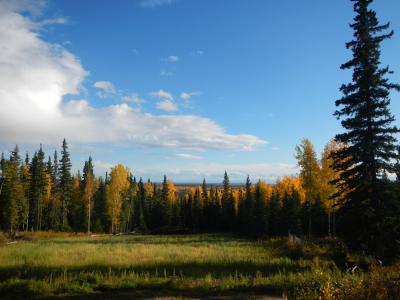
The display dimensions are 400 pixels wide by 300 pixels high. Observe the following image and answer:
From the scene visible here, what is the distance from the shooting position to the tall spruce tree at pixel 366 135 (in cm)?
1977

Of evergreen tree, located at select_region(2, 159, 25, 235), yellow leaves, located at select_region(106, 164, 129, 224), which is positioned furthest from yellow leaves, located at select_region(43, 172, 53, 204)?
yellow leaves, located at select_region(106, 164, 129, 224)

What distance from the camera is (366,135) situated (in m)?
20.3

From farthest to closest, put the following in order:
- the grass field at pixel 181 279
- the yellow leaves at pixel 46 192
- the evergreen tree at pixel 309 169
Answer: the yellow leaves at pixel 46 192, the evergreen tree at pixel 309 169, the grass field at pixel 181 279

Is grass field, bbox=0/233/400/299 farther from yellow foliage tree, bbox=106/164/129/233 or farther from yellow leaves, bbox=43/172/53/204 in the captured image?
yellow leaves, bbox=43/172/53/204

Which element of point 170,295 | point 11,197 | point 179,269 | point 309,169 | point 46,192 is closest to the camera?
point 170,295

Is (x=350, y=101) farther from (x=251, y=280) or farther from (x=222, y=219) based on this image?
(x=222, y=219)

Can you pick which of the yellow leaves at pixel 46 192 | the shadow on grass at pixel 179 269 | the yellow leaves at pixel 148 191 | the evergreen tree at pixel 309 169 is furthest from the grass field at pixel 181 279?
the yellow leaves at pixel 148 191

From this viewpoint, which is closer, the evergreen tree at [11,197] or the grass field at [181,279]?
the grass field at [181,279]

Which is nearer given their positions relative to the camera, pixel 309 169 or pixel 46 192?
pixel 309 169

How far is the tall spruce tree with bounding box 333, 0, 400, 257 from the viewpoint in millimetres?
19766

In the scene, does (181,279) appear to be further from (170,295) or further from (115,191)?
(115,191)

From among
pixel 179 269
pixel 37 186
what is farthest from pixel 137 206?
pixel 179 269

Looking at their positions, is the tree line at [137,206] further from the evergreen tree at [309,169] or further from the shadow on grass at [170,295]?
the shadow on grass at [170,295]

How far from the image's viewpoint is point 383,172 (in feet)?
66.8
